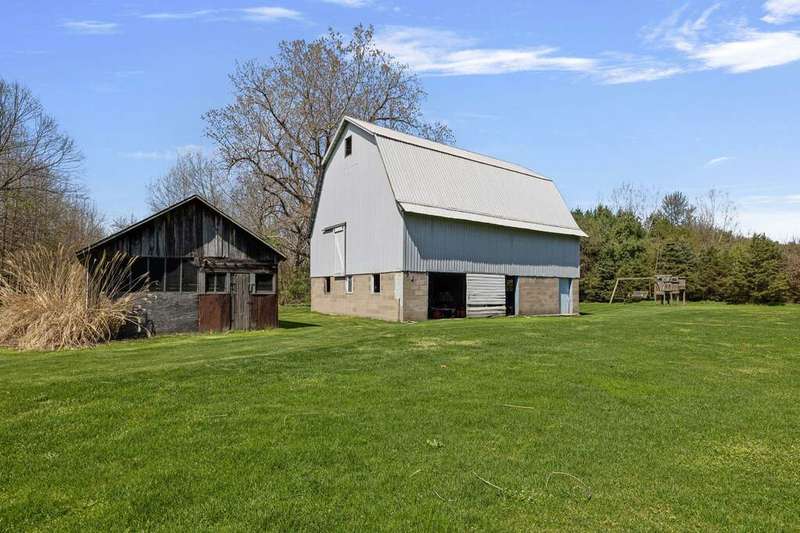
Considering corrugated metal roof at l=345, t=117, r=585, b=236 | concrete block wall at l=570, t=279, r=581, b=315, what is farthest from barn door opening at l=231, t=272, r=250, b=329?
concrete block wall at l=570, t=279, r=581, b=315

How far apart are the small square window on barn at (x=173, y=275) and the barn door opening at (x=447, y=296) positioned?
11516 millimetres

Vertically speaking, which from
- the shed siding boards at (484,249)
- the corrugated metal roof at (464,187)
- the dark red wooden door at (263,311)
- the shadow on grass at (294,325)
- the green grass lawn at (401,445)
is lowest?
the shadow on grass at (294,325)

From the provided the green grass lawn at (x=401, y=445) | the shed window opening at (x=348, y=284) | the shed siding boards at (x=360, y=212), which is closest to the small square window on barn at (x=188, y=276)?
the green grass lawn at (x=401, y=445)

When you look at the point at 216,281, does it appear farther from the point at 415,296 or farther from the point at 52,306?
the point at 415,296

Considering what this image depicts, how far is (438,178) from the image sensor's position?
24.4 metres

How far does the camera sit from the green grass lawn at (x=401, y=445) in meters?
3.78

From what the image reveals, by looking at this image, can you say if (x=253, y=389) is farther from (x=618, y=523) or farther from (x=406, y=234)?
(x=406, y=234)

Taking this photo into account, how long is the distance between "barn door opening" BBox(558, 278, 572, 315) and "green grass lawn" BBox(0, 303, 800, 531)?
63.9ft

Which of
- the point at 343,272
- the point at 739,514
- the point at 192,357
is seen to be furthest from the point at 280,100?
the point at 739,514

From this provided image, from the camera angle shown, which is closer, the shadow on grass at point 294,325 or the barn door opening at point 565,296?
the shadow on grass at point 294,325

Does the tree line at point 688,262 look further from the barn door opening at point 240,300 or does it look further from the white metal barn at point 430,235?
the barn door opening at point 240,300

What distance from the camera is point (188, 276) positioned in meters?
17.5

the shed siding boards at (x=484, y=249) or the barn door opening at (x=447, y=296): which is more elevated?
the shed siding boards at (x=484, y=249)

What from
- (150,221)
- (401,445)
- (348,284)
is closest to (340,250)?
(348,284)
